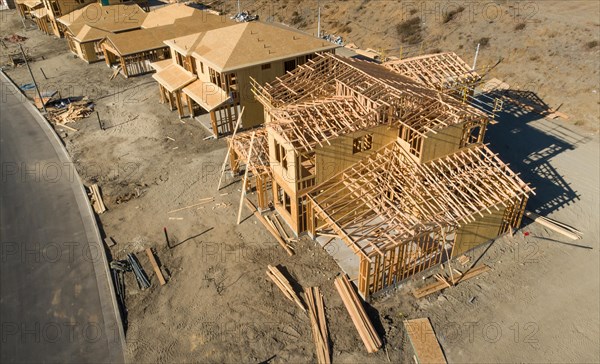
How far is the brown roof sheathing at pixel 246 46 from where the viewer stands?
3192cm

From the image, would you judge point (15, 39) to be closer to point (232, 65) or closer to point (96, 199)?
point (232, 65)

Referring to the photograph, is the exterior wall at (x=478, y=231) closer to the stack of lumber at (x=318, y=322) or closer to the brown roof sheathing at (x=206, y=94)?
the stack of lumber at (x=318, y=322)

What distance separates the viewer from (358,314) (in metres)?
18.7

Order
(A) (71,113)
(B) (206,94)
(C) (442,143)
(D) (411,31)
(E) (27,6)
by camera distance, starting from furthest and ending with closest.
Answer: (E) (27,6) → (D) (411,31) → (A) (71,113) → (B) (206,94) → (C) (442,143)

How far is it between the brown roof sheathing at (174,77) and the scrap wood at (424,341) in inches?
→ 1106

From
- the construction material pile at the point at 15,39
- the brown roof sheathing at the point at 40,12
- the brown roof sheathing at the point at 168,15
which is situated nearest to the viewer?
the brown roof sheathing at the point at 168,15

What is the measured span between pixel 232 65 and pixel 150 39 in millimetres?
21131

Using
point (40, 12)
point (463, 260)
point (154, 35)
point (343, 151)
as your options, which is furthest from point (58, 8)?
point (463, 260)

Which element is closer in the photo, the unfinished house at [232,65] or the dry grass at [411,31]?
the unfinished house at [232,65]

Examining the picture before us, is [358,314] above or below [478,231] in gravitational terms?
below

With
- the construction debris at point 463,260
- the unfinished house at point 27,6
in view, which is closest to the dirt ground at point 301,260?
the construction debris at point 463,260

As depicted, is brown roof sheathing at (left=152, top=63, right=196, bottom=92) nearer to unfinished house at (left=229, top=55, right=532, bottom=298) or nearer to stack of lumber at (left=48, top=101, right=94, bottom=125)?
stack of lumber at (left=48, top=101, right=94, bottom=125)

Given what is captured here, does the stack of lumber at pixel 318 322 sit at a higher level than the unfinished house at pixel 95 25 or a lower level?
lower

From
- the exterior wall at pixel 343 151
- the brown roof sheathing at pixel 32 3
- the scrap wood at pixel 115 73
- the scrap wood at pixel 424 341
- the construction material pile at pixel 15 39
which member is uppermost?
the brown roof sheathing at pixel 32 3
